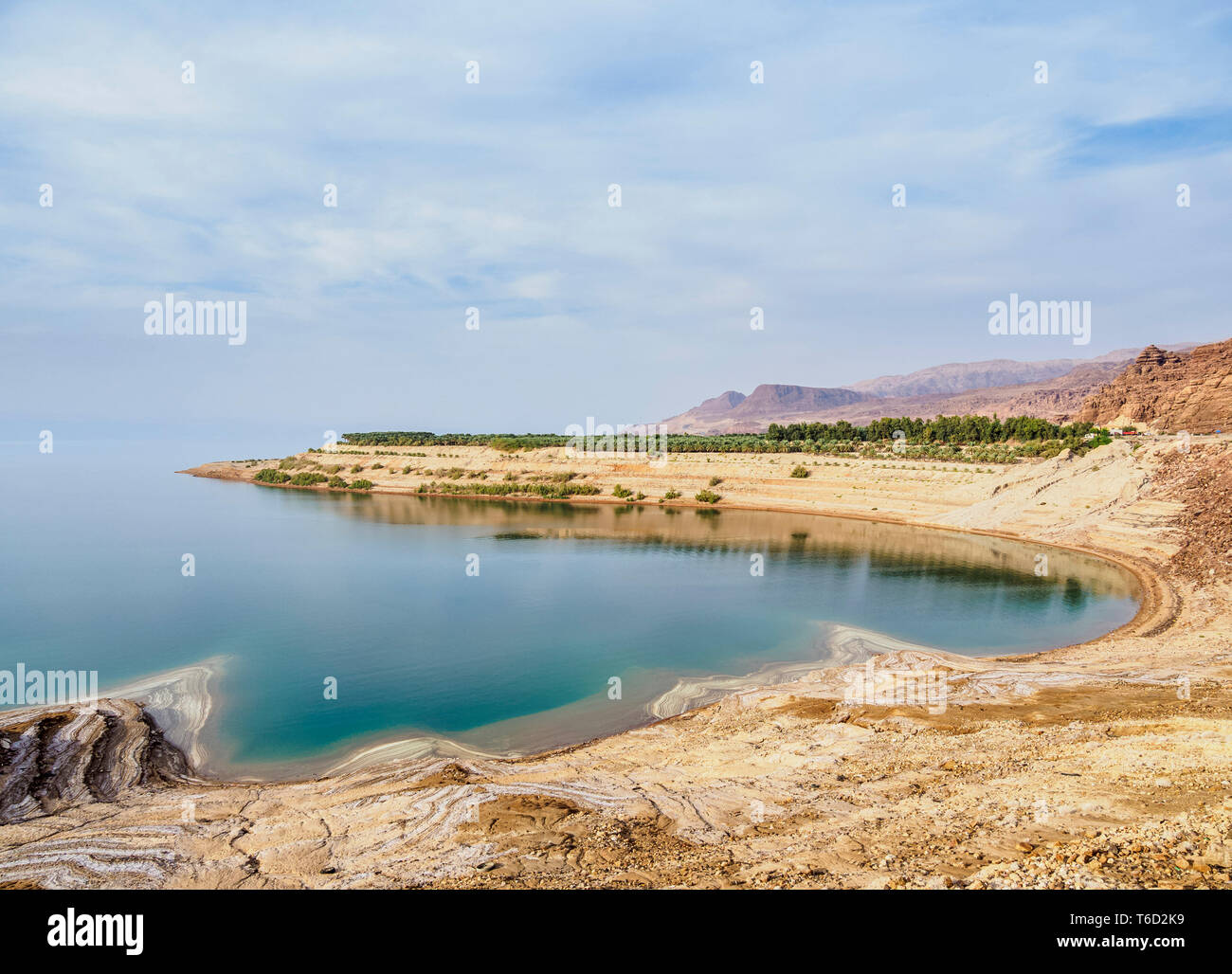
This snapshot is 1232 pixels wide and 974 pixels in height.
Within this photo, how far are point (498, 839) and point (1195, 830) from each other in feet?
26.8

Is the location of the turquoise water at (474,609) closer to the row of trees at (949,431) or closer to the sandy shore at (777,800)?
the sandy shore at (777,800)

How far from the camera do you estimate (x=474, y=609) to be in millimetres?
26312

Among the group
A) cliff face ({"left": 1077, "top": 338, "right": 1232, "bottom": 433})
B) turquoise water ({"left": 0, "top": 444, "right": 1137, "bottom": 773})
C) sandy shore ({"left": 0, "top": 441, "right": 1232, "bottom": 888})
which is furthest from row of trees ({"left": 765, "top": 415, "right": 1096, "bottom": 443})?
sandy shore ({"left": 0, "top": 441, "right": 1232, "bottom": 888})

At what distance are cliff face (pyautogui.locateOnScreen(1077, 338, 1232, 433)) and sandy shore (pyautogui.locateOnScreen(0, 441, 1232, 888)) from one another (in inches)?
2670

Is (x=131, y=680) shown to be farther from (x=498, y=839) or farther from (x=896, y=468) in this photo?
(x=896, y=468)

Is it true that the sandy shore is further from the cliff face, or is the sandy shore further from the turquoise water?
the cliff face

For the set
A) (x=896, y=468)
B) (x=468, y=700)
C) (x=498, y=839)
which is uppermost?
(x=896, y=468)

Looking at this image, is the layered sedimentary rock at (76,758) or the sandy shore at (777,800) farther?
the layered sedimentary rock at (76,758)

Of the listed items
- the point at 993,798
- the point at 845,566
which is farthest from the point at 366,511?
the point at 993,798

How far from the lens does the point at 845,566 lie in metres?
35.2

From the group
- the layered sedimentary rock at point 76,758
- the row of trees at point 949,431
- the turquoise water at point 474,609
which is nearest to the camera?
the layered sedimentary rock at point 76,758

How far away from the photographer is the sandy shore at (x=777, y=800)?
24.7 feet

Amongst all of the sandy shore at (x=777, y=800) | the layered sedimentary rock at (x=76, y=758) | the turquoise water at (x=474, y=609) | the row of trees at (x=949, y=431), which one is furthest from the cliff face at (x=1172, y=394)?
the layered sedimentary rock at (x=76, y=758)

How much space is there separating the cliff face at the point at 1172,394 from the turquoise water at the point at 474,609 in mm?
46796
